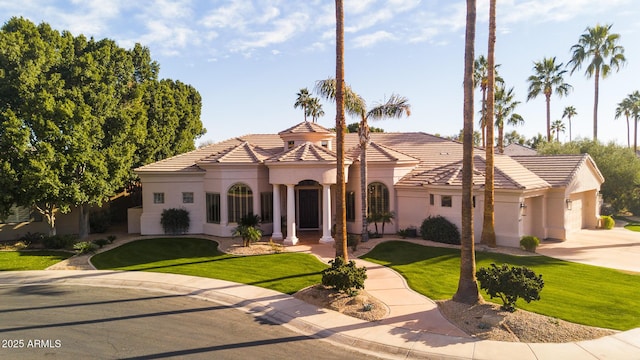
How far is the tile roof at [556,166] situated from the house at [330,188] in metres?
0.06

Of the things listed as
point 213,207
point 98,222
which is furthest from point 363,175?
point 98,222

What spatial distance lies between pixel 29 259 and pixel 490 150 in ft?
80.4

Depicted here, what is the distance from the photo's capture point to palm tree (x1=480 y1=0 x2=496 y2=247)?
795 inches

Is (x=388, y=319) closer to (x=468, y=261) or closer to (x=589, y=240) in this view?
(x=468, y=261)

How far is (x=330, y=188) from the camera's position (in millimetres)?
26453

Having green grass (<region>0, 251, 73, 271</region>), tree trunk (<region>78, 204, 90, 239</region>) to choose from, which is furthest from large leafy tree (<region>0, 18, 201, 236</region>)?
green grass (<region>0, 251, 73, 271</region>)

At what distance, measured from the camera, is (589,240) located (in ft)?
78.8

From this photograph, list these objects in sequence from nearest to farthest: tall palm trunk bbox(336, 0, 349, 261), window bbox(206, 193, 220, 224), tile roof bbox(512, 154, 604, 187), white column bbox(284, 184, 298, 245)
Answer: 1. tall palm trunk bbox(336, 0, 349, 261)
2. white column bbox(284, 184, 298, 245)
3. tile roof bbox(512, 154, 604, 187)
4. window bbox(206, 193, 220, 224)

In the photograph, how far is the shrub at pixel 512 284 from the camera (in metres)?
11.2

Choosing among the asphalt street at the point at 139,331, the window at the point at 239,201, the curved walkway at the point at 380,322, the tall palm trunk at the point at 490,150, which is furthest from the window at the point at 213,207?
the tall palm trunk at the point at 490,150

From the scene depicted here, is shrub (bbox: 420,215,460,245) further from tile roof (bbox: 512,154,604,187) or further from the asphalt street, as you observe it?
the asphalt street

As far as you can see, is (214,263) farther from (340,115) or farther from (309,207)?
(340,115)

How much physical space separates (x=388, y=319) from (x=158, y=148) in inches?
1015

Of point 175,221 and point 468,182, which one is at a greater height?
point 468,182
